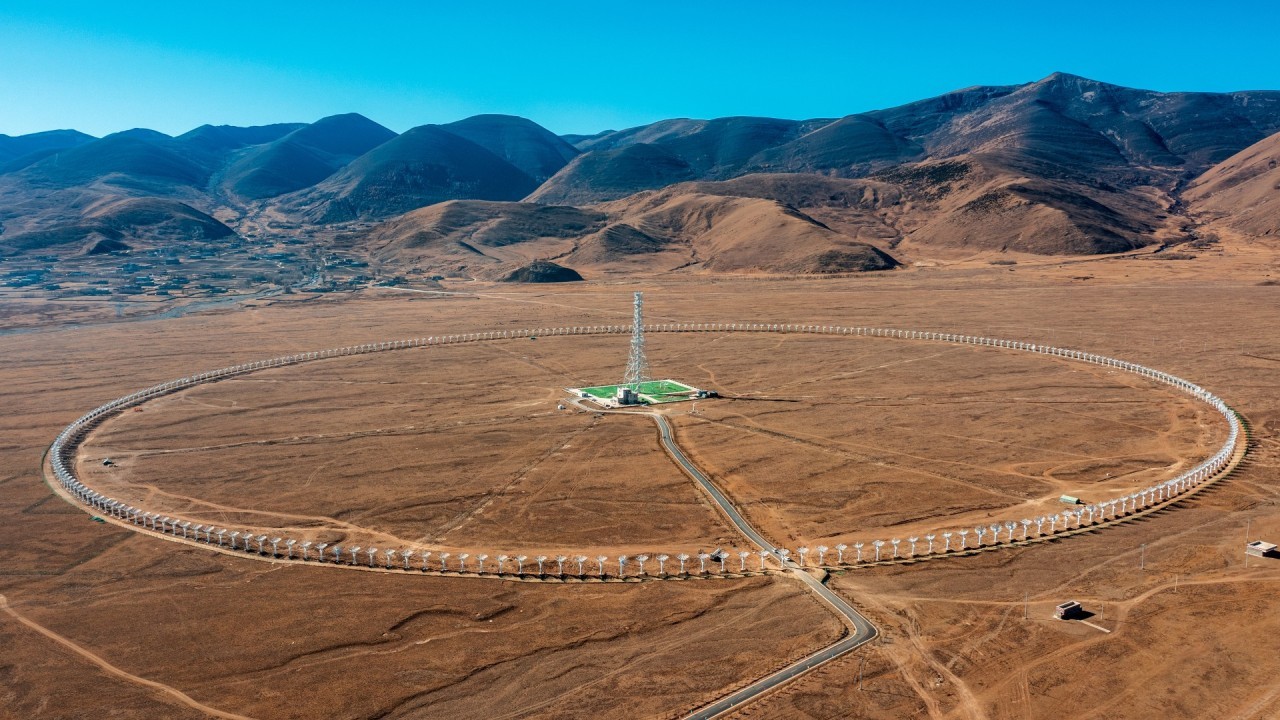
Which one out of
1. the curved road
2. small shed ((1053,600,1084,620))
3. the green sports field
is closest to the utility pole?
small shed ((1053,600,1084,620))

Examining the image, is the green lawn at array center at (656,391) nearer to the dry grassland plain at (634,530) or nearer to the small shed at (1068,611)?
the dry grassland plain at (634,530)

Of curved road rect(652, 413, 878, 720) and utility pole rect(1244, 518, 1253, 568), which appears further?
utility pole rect(1244, 518, 1253, 568)

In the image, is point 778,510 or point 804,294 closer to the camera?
point 778,510

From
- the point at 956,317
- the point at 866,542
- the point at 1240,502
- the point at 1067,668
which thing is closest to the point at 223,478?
the point at 866,542

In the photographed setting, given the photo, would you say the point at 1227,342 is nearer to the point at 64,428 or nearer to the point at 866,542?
the point at 866,542

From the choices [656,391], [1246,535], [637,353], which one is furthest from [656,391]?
[1246,535]

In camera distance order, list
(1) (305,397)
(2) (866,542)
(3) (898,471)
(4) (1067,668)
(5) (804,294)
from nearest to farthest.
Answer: (4) (1067,668) < (2) (866,542) < (3) (898,471) < (1) (305,397) < (5) (804,294)

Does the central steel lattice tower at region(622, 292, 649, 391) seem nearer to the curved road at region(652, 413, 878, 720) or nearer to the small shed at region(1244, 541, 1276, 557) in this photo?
the curved road at region(652, 413, 878, 720)

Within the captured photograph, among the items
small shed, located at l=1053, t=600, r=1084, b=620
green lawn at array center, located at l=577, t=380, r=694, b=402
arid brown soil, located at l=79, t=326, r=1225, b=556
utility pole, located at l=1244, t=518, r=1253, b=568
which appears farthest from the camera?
green lawn at array center, located at l=577, t=380, r=694, b=402
